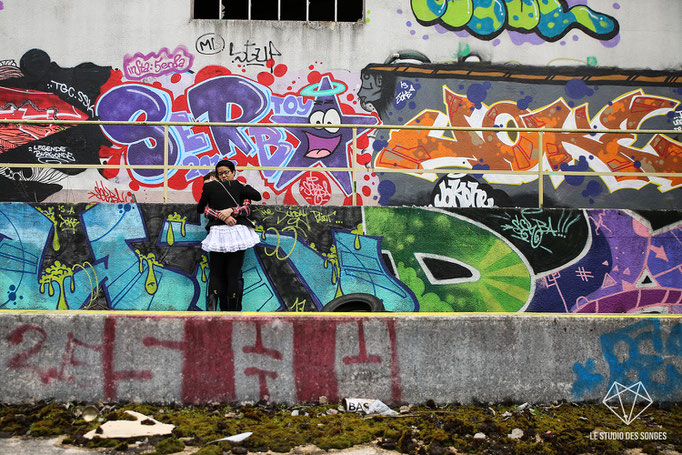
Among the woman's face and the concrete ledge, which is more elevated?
the woman's face

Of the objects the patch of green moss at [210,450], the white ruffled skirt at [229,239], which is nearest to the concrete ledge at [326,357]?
the patch of green moss at [210,450]

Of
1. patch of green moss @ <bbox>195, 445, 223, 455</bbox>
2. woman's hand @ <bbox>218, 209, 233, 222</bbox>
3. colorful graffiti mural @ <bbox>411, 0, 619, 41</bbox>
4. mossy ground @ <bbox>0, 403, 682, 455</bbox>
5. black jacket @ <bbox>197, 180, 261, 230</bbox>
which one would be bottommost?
mossy ground @ <bbox>0, 403, 682, 455</bbox>

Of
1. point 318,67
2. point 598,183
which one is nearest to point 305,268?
point 598,183

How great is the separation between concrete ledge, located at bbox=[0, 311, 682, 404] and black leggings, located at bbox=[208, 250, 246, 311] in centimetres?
197

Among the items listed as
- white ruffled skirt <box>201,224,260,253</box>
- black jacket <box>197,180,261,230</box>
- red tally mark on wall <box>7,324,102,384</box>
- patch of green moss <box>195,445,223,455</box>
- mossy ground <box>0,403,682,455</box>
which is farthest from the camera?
black jacket <box>197,180,261,230</box>

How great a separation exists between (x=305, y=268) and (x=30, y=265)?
320 cm

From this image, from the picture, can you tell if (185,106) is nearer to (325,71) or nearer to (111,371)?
(325,71)

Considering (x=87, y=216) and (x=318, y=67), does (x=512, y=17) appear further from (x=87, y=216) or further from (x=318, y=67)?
(x=87, y=216)

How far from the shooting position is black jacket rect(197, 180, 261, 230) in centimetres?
606

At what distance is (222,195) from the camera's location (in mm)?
6059

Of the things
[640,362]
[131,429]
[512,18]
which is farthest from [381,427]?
[512,18]

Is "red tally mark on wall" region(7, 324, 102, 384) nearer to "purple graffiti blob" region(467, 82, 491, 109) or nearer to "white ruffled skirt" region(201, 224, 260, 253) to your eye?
"white ruffled skirt" region(201, 224, 260, 253)

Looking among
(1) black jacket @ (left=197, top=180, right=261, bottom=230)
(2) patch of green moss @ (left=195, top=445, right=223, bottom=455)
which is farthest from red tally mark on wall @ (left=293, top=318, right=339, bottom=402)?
Answer: (1) black jacket @ (left=197, top=180, right=261, bottom=230)

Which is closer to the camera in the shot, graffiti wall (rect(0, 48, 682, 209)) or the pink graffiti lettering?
graffiti wall (rect(0, 48, 682, 209))
